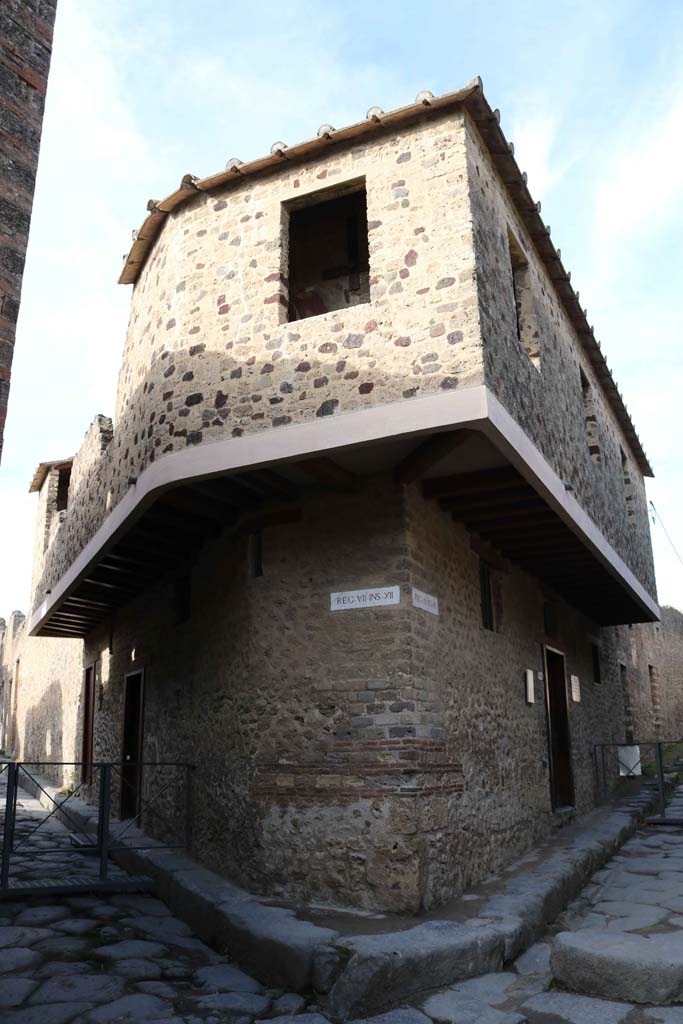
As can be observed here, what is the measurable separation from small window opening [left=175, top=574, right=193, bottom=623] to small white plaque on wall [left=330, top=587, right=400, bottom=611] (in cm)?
238

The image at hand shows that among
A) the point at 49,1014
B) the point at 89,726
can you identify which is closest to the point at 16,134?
the point at 49,1014

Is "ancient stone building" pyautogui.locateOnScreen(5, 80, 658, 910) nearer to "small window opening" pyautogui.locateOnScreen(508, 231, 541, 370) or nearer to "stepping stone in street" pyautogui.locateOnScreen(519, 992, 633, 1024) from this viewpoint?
"small window opening" pyautogui.locateOnScreen(508, 231, 541, 370)

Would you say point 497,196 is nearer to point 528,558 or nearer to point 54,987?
point 528,558

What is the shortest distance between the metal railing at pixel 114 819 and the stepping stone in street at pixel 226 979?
1894 millimetres

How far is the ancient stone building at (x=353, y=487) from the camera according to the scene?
18.5 ft

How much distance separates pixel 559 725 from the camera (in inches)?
421

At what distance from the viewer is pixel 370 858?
5.53m

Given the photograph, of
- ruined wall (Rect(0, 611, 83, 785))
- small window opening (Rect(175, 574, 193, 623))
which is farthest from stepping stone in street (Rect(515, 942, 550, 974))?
ruined wall (Rect(0, 611, 83, 785))

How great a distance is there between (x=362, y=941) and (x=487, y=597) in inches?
153

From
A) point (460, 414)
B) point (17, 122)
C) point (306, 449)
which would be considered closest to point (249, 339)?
point (306, 449)

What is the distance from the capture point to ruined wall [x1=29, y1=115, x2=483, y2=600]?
5.59 meters


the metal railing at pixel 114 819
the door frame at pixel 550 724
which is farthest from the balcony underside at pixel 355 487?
the metal railing at pixel 114 819

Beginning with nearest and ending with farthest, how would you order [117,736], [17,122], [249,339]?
1. [17,122]
2. [249,339]
3. [117,736]

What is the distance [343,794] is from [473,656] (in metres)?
1.93
